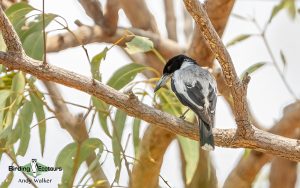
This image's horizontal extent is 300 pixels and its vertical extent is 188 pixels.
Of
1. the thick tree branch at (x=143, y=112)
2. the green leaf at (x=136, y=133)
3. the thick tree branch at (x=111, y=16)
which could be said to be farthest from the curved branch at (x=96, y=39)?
the thick tree branch at (x=143, y=112)

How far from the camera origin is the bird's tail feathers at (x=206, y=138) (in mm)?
2320

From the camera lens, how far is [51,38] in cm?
355

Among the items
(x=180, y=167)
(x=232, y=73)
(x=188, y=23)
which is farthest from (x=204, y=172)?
(x=188, y=23)

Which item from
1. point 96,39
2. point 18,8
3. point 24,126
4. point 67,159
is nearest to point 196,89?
point 67,159

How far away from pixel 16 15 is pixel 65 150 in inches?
23.9

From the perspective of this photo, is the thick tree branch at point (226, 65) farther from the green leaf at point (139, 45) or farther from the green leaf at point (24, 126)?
the green leaf at point (24, 126)

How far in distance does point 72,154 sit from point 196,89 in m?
0.59

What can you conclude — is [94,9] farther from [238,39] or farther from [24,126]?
[24,126]

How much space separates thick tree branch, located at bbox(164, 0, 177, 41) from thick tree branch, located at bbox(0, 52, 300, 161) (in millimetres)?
1761

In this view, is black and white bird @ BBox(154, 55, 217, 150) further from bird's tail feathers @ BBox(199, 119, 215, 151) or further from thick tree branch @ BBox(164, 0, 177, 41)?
thick tree branch @ BBox(164, 0, 177, 41)

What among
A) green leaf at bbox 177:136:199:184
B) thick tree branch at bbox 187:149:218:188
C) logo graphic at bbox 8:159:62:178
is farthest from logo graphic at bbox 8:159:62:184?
thick tree branch at bbox 187:149:218:188

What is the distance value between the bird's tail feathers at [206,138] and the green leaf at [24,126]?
770 millimetres

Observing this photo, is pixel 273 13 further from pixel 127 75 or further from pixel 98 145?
pixel 98 145

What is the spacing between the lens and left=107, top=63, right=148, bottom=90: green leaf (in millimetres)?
2992
